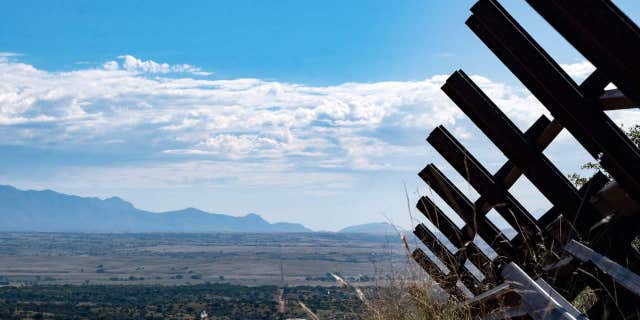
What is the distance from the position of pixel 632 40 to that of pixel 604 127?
2.54 ft

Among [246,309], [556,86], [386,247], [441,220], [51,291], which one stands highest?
[51,291]

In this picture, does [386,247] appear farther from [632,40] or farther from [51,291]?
[51,291]

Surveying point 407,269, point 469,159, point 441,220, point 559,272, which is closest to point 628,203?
point 559,272


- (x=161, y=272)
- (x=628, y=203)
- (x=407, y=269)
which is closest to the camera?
(x=628, y=203)

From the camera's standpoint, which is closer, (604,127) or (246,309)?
(604,127)

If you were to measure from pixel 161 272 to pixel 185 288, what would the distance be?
206 ft

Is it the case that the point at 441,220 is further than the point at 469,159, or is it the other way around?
the point at 441,220

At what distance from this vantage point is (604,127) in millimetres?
3346

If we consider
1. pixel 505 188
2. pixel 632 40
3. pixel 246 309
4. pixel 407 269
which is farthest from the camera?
pixel 246 309

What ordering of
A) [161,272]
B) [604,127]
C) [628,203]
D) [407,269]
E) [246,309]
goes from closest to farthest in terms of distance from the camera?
[604,127], [628,203], [407,269], [246,309], [161,272]

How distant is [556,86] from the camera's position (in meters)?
3.47

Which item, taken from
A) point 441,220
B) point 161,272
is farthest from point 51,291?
point 441,220

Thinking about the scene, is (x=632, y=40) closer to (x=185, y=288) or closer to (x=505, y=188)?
(x=505, y=188)

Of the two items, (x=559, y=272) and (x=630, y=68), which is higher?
(x=630, y=68)
